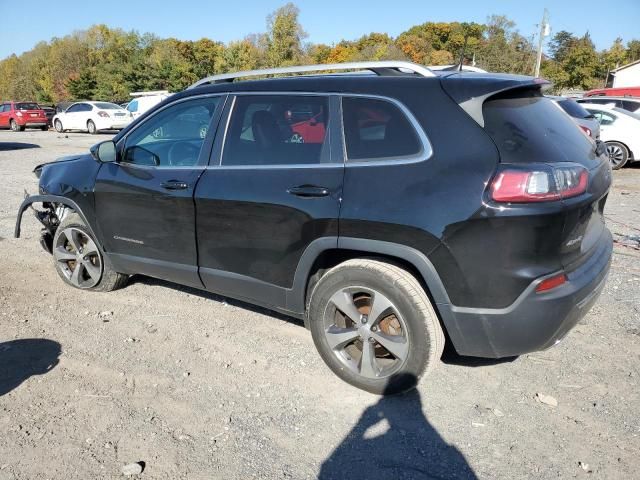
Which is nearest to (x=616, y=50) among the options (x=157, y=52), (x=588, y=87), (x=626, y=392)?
(x=588, y=87)

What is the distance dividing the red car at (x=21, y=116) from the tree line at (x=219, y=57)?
73.0 ft

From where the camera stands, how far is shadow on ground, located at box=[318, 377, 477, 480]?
2518 millimetres

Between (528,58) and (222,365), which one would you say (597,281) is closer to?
(222,365)

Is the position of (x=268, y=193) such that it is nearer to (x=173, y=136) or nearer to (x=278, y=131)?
(x=278, y=131)

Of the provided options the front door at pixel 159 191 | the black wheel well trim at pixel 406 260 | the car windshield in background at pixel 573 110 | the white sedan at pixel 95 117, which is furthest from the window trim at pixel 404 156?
the white sedan at pixel 95 117

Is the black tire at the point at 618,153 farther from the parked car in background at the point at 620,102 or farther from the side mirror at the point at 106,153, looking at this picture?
the side mirror at the point at 106,153

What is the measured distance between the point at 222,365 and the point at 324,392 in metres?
0.76

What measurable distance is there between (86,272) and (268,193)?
2.41 m

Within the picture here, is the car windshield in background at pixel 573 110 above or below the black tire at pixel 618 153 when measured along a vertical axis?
above

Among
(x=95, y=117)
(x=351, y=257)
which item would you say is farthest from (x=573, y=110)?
(x=95, y=117)

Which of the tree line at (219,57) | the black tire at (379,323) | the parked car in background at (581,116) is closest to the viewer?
the black tire at (379,323)

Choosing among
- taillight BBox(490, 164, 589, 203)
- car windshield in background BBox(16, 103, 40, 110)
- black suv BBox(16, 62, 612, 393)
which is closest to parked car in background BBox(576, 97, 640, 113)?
black suv BBox(16, 62, 612, 393)

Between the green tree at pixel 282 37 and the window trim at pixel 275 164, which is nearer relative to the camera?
the window trim at pixel 275 164

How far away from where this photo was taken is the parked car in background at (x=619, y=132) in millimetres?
12508
